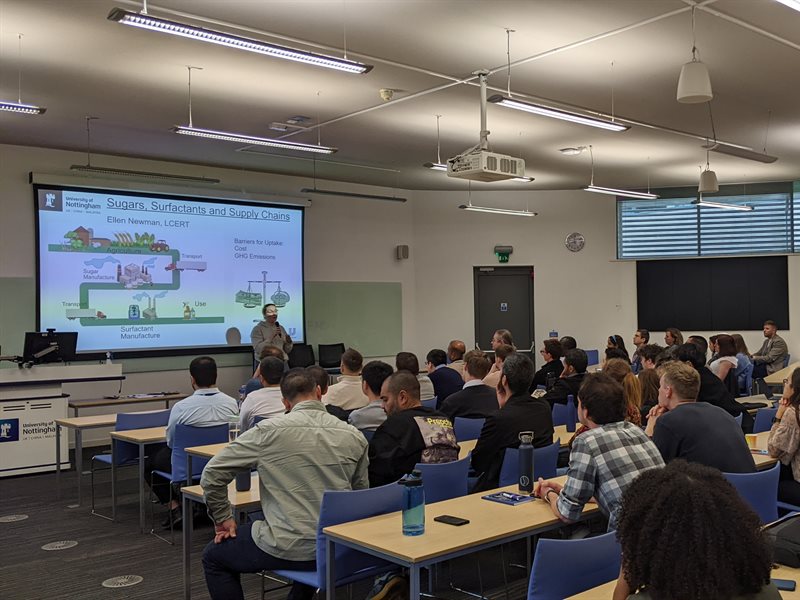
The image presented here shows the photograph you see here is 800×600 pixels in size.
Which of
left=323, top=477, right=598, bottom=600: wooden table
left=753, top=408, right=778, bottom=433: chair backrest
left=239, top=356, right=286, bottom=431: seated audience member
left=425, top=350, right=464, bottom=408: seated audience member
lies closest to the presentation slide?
left=425, top=350, right=464, bottom=408: seated audience member

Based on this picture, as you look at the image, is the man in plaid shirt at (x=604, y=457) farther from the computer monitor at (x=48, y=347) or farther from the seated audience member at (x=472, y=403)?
the computer monitor at (x=48, y=347)

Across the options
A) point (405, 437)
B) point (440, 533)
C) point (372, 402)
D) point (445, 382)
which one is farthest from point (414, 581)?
point (445, 382)

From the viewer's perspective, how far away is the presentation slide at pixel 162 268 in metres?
9.71

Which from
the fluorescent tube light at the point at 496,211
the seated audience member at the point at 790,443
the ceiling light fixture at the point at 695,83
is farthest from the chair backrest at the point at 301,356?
the seated audience member at the point at 790,443

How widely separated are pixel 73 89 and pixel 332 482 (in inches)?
221

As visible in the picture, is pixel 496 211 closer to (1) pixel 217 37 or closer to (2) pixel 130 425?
(2) pixel 130 425

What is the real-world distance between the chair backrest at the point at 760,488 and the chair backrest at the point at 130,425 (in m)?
4.63

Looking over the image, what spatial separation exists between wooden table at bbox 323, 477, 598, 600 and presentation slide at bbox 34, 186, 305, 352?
25.3 ft

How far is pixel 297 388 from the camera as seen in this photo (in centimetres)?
370

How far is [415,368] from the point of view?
6758mm

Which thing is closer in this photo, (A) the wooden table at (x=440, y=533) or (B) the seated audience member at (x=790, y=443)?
(A) the wooden table at (x=440, y=533)

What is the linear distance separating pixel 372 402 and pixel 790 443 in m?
2.47

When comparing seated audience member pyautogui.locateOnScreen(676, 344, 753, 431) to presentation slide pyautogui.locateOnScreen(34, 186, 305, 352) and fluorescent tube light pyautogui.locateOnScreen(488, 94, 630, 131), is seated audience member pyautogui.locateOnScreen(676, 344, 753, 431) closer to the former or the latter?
fluorescent tube light pyautogui.locateOnScreen(488, 94, 630, 131)

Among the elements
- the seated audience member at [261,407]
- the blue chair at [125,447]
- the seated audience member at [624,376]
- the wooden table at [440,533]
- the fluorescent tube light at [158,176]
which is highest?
the fluorescent tube light at [158,176]
